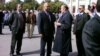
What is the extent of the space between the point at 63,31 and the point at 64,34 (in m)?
0.09

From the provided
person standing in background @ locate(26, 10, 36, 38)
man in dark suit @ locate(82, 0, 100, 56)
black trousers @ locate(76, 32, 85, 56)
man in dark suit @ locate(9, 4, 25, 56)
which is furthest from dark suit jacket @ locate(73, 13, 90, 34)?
person standing in background @ locate(26, 10, 36, 38)

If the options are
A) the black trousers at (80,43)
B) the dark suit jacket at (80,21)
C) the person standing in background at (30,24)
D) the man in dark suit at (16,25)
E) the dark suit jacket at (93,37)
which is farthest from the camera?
the person standing in background at (30,24)

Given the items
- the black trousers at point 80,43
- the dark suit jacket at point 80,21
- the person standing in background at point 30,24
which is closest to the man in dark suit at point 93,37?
the dark suit jacket at point 80,21

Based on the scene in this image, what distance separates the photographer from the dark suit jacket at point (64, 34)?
8969 millimetres

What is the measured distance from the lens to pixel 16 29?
10000 millimetres

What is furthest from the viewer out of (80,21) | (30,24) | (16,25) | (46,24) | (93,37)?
(30,24)

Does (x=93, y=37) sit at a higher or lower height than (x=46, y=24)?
higher

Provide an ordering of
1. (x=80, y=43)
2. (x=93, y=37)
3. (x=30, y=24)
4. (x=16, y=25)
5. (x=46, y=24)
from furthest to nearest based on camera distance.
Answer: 1. (x=30, y=24)
2. (x=16, y=25)
3. (x=80, y=43)
4. (x=46, y=24)
5. (x=93, y=37)

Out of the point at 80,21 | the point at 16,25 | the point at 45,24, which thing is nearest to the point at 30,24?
the point at 16,25

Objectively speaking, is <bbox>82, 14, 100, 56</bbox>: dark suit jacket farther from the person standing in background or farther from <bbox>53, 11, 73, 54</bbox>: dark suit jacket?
the person standing in background

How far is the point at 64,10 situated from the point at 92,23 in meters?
5.94

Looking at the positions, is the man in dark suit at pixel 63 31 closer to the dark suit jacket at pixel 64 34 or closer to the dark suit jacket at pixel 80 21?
the dark suit jacket at pixel 64 34

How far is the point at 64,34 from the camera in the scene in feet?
29.8

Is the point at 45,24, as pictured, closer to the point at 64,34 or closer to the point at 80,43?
the point at 64,34
